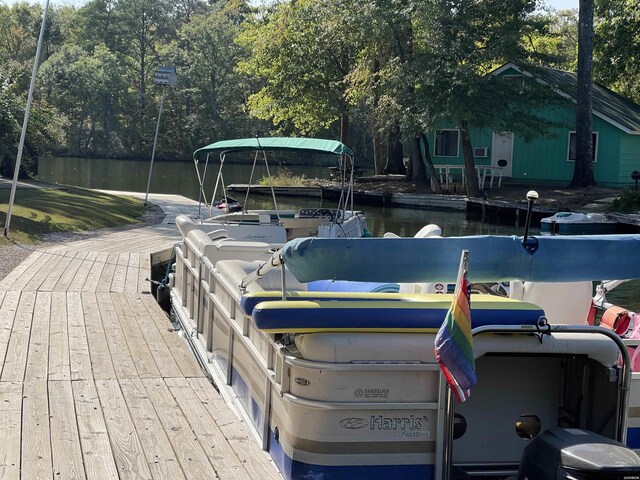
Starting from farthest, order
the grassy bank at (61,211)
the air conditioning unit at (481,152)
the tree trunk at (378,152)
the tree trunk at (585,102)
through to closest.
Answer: the tree trunk at (378,152)
the air conditioning unit at (481,152)
the tree trunk at (585,102)
the grassy bank at (61,211)

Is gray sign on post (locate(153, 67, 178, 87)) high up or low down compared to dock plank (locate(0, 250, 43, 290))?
up

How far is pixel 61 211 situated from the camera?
20422 mm

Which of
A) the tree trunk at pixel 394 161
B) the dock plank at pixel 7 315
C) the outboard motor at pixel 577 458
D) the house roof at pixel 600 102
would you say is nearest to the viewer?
the outboard motor at pixel 577 458

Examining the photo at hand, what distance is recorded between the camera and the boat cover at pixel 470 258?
4535mm

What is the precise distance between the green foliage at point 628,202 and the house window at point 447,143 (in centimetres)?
1174

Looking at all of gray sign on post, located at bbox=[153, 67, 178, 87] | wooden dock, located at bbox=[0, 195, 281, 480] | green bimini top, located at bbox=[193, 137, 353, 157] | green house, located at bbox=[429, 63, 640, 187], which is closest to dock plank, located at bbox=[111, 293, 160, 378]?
wooden dock, located at bbox=[0, 195, 281, 480]

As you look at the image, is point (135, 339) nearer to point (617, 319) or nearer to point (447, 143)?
point (617, 319)

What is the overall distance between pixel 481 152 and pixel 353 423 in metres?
35.4

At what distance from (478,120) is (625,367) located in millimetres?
28650

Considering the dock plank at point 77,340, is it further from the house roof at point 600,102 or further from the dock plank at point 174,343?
the house roof at point 600,102

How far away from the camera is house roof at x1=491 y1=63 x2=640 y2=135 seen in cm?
3412

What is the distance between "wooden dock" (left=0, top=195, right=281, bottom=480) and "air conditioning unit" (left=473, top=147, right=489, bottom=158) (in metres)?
29.1

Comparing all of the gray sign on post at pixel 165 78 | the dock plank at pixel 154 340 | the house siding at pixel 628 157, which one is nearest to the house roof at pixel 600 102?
the house siding at pixel 628 157

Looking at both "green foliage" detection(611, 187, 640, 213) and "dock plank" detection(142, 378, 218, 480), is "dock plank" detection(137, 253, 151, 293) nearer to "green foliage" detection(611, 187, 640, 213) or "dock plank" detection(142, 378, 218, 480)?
"dock plank" detection(142, 378, 218, 480)
